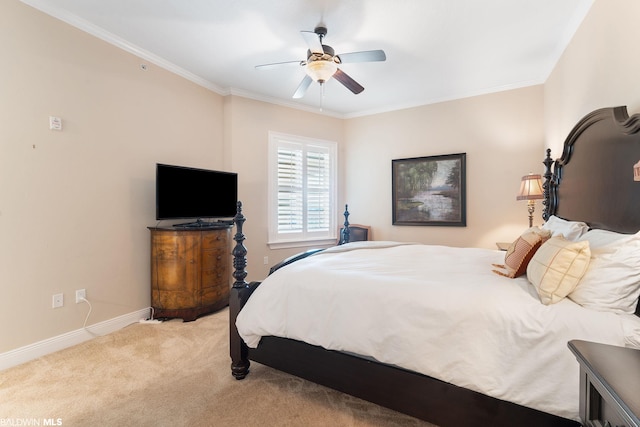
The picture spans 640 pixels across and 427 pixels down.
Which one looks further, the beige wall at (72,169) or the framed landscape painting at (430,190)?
the framed landscape painting at (430,190)

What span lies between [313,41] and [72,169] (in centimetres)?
236

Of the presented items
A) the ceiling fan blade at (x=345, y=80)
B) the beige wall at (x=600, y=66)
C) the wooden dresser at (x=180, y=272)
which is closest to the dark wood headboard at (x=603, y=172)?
the beige wall at (x=600, y=66)

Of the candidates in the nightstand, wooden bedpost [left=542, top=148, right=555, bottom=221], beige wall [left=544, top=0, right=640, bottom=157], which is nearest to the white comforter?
the nightstand

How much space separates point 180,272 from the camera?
3188 mm

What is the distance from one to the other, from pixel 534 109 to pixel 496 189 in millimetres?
1082

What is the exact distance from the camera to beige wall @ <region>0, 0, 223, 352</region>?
2322 mm

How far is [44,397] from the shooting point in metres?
1.93

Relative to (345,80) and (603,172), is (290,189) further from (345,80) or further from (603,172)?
(603,172)

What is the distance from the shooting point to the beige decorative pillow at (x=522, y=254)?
5.87 feet

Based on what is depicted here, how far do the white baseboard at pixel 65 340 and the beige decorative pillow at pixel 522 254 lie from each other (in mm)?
3363

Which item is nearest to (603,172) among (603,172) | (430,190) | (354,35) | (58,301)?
(603,172)

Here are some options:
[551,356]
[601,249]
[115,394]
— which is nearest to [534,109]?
[601,249]

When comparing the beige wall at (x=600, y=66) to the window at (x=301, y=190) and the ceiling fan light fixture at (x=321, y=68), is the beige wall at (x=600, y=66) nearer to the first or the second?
the ceiling fan light fixture at (x=321, y=68)

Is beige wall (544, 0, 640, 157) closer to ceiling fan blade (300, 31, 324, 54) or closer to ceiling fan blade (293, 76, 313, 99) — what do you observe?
A: ceiling fan blade (300, 31, 324, 54)
